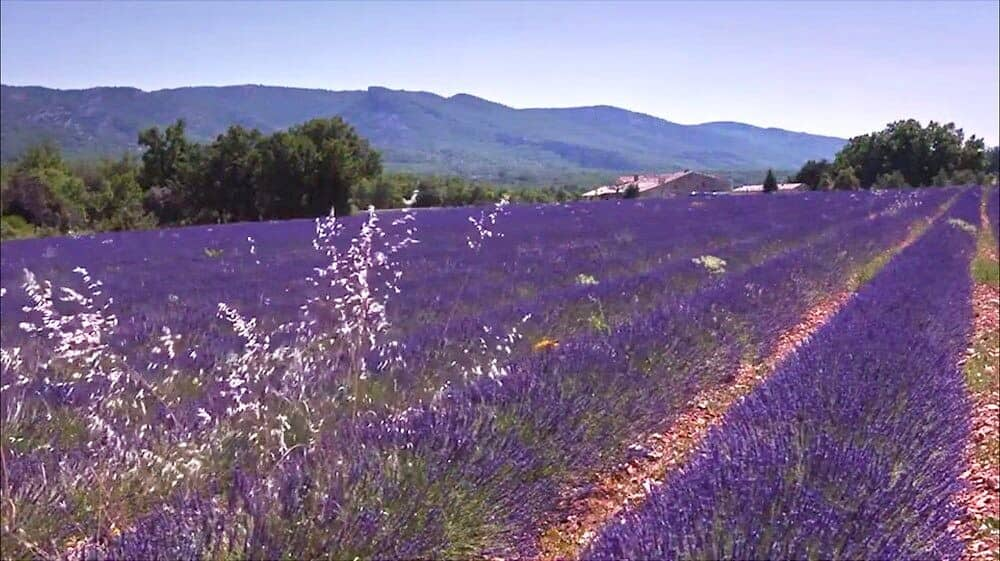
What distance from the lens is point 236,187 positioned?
41.2 metres

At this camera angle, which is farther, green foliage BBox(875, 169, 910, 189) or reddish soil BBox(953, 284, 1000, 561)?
green foliage BBox(875, 169, 910, 189)

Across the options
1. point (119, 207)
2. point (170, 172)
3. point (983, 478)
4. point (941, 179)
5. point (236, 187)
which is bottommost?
point (119, 207)

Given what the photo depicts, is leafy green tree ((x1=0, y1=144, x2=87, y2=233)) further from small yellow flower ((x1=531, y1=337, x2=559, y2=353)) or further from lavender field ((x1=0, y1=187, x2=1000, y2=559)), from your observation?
small yellow flower ((x1=531, y1=337, x2=559, y2=353))

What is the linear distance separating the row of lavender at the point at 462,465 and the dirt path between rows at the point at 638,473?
85 millimetres

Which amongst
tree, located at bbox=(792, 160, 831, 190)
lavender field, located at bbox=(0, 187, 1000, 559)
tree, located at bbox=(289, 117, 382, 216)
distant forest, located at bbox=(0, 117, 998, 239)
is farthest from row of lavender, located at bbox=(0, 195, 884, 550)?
tree, located at bbox=(289, 117, 382, 216)

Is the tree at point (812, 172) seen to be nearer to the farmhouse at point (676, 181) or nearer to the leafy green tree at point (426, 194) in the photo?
the leafy green tree at point (426, 194)

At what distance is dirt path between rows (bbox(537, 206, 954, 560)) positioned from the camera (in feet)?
11.6

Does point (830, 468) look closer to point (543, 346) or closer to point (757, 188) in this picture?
point (543, 346)

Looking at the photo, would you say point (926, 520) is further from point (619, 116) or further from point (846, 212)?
point (846, 212)

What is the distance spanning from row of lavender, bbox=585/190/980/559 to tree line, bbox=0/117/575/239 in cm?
3244

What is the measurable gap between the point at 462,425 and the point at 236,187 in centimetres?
4027

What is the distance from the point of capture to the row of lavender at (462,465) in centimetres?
251

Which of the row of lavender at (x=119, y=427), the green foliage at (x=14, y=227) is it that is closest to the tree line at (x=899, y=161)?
the row of lavender at (x=119, y=427)

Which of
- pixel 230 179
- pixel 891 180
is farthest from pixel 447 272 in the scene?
pixel 230 179
